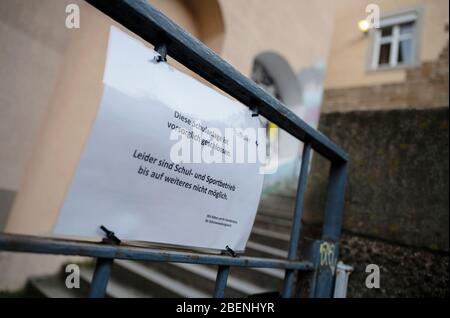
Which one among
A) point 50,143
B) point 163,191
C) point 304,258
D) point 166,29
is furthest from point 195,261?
point 50,143

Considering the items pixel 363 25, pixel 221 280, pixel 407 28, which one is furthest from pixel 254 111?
pixel 407 28

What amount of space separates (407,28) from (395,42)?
14.6 inches

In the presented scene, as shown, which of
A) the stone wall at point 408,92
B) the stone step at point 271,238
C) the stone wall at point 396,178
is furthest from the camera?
the stone wall at point 408,92

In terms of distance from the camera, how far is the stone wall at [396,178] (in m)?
1.40

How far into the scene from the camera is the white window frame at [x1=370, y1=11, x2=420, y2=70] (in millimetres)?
6578

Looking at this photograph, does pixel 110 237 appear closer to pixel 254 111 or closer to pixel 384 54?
pixel 254 111

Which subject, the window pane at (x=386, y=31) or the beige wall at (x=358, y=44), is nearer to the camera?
the beige wall at (x=358, y=44)

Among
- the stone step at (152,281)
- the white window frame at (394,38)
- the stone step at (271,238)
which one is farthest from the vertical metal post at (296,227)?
the white window frame at (394,38)

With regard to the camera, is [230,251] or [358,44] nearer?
[230,251]

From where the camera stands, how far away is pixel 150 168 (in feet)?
1.96

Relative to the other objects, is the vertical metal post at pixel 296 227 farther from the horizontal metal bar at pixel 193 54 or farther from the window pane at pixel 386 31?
the window pane at pixel 386 31

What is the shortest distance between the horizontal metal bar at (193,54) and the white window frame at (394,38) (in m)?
7.05

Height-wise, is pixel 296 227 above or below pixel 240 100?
below

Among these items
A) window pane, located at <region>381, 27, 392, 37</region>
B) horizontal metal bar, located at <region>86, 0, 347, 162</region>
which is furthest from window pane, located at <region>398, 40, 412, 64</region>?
horizontal metal bar, located at <region>86, 0, 347, 162</region>
